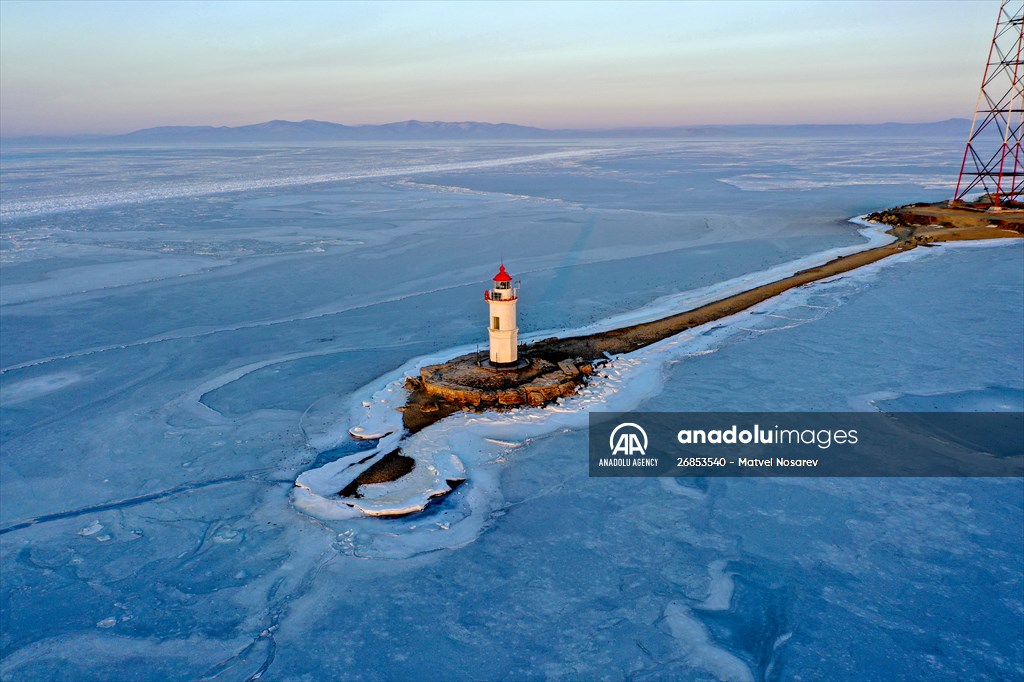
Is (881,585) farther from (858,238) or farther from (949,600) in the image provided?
(858,238)

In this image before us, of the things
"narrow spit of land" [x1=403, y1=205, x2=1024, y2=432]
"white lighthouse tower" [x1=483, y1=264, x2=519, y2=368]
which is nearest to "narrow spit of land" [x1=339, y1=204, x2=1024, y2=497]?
"narrow spit of land" [x1=403, y1=205, x2=1024, y2=432]

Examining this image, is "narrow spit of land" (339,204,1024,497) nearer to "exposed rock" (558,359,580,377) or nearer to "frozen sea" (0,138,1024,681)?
"exposed rock" (558,359,580,377)

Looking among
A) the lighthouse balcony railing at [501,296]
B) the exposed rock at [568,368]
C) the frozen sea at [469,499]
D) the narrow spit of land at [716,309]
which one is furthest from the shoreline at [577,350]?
the lighthouse balcony railing at [501,296]

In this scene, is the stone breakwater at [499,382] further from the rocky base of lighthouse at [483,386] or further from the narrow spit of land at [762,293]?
the narrow spit of land at [762,293]

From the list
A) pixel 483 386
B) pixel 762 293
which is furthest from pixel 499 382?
pixel 762 293

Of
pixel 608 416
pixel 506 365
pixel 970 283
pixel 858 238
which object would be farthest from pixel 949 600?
pixel 858 238
